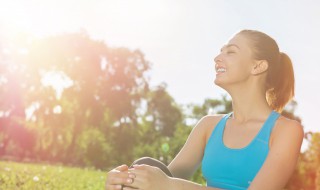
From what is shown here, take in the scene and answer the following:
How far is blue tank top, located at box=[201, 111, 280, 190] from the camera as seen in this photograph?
11.7 ft

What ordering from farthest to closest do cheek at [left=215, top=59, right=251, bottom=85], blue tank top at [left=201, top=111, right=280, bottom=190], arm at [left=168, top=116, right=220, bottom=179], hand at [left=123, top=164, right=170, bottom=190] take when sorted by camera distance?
arm at [left=168, top=116, right=220, bottom=179]
cheek at [left=215, top=59, right=251, bottom=85]
blue tank top at [left=201, top=111, right=280, bottom=190]
hand at [left=123, top=164, right=170, bottom=190]

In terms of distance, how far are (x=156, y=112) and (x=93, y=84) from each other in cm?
2373

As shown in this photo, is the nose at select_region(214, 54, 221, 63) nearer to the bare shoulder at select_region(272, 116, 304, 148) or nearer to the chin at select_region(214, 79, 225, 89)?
the chin at select_region(214, 79, 225, 89)

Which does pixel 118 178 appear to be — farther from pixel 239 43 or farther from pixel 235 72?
pixel 239 43

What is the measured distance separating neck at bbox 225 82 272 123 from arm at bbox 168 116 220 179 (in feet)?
1.00

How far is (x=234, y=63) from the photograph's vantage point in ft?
12.6

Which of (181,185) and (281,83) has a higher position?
(281,83)

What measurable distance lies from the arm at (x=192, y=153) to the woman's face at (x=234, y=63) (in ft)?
1.45

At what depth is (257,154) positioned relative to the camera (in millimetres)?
3582

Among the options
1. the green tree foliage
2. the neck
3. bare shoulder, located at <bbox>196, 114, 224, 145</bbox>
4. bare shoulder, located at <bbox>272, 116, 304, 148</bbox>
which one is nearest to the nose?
the neck

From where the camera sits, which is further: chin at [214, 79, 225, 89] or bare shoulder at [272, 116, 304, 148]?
chin at [214, 79, 225, 89]

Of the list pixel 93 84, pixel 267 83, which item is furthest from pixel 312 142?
pixel 93 84

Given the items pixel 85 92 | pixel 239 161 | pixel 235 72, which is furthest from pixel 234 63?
pixel 85 92

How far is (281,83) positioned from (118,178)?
147 cm
